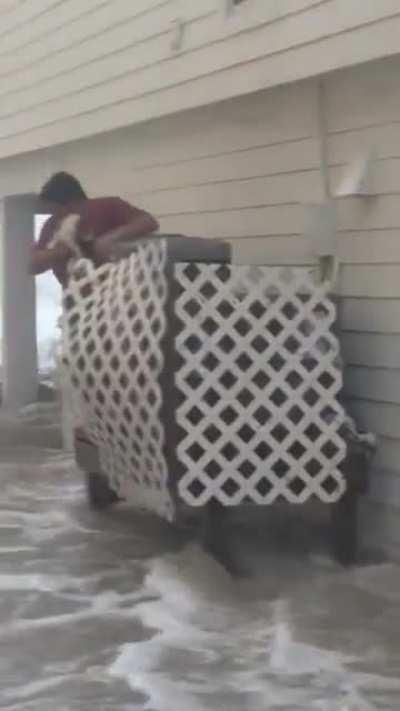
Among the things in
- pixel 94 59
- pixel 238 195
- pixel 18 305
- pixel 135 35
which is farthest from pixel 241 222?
pixel 18 305

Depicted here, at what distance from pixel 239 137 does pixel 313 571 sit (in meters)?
3.07

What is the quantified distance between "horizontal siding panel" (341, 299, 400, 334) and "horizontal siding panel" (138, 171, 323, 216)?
700mm

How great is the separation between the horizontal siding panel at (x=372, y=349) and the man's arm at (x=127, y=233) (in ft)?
5.85

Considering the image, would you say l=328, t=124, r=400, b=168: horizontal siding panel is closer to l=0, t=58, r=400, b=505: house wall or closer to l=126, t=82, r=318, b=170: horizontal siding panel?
l=0, t=58, r=400, b=505: house wall

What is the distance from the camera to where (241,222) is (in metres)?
9.61

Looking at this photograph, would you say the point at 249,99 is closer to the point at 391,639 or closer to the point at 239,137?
the point at 239,137

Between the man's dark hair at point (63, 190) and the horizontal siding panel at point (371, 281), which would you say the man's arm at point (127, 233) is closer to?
the man's dark hair at point (63, 190)

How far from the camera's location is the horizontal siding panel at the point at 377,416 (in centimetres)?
792

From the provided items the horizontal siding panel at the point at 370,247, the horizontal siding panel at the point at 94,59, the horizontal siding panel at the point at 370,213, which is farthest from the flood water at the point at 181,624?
the horizontal siding panel at the point at 94,59

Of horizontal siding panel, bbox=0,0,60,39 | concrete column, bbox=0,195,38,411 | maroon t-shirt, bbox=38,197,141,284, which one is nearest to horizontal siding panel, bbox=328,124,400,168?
maroon t-shirt, bbox=38,197,141,284

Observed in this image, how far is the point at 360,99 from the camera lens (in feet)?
26.6

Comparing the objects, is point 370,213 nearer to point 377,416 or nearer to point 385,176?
point 385,176

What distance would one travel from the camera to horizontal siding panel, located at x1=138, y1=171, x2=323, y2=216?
8750 mm

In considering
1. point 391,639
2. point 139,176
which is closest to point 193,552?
point 391,639
